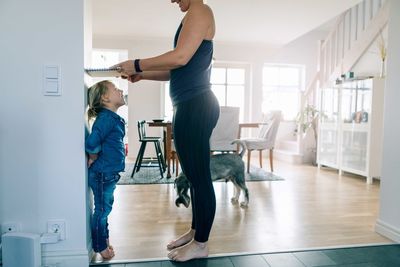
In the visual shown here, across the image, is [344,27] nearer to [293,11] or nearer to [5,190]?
[293,11]

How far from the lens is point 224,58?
5.80 meters

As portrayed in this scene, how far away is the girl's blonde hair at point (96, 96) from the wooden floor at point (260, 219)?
80cm

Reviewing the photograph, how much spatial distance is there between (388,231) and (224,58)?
4.55 m

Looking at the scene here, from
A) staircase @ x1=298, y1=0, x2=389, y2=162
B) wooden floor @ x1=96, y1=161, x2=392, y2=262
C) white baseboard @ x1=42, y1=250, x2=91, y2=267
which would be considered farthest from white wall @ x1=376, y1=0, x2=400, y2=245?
staircase @ x1=298, y1=0, x2=389, y2=162

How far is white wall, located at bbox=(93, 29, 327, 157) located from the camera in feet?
17.9

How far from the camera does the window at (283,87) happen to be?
20.9 ft

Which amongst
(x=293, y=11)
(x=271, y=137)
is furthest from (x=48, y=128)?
(x=293, y=11)

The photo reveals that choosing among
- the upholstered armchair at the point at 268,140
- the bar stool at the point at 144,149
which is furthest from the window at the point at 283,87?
the bar stool at the point at 144,149

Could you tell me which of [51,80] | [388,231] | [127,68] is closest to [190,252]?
[127,68]

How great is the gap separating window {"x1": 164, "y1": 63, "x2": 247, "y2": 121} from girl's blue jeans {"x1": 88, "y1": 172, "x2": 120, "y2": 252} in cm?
471

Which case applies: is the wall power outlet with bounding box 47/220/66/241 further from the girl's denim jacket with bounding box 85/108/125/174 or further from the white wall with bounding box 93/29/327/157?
the white wall with bounding box 93/29/327/157

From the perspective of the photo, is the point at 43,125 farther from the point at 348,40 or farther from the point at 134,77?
the point at 348,40

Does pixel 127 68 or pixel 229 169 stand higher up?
pixel 127 68

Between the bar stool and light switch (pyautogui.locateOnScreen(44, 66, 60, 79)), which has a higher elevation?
light switch (pyautogui.locateOnScreen(44, 66, 60, 79))
